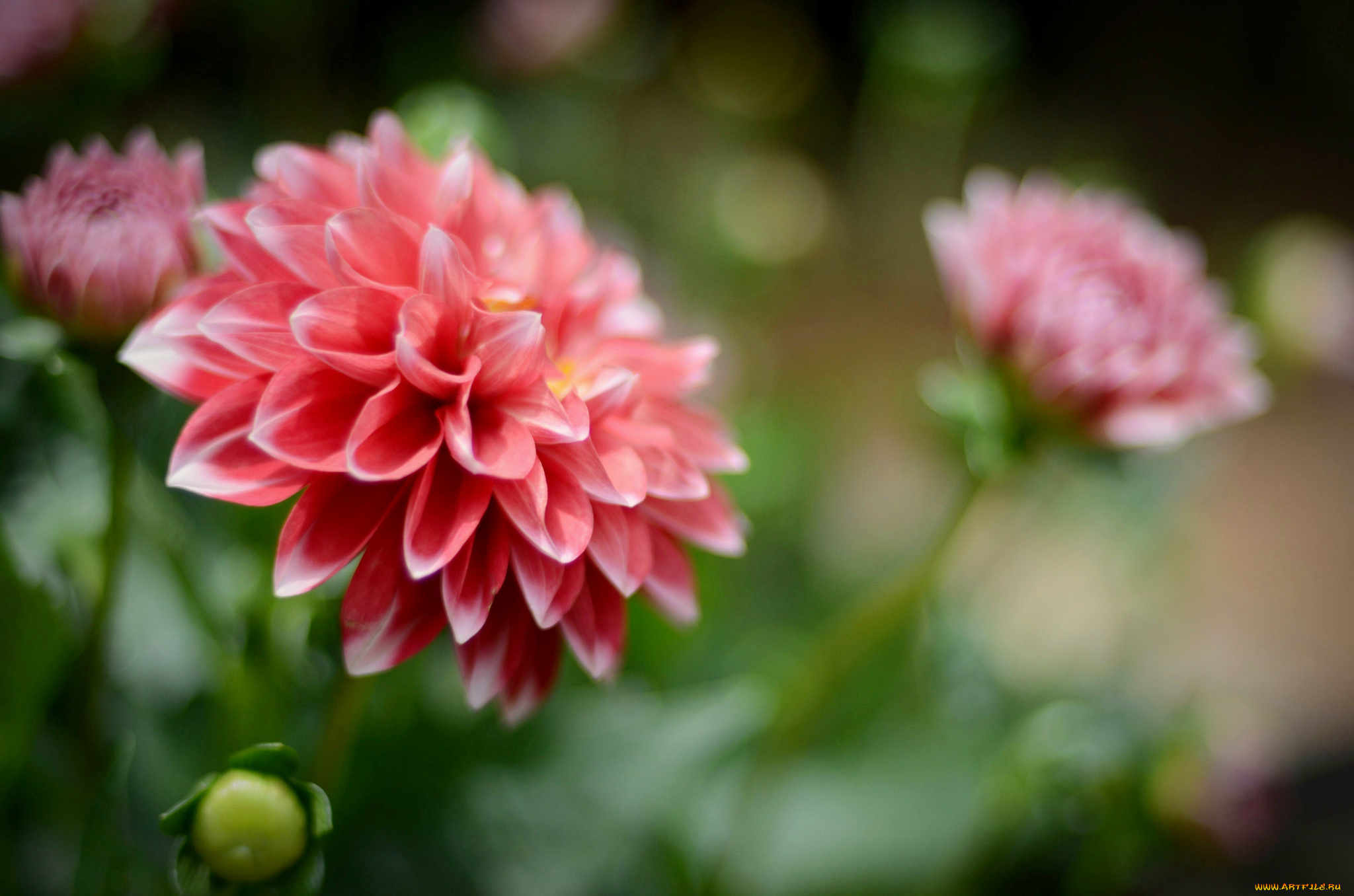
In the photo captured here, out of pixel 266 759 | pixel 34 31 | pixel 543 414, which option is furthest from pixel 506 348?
pixel 34 31

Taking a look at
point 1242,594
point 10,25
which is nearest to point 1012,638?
point 1242,594

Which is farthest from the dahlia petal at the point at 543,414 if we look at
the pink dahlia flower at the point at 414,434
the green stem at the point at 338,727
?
the green stem at the point at 338,727

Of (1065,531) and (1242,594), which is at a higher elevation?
(1242,594)

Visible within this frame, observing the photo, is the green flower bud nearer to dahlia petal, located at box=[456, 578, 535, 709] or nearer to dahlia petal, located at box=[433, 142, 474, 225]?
dahlia petal, located at box=[456, 578, 535, 709]

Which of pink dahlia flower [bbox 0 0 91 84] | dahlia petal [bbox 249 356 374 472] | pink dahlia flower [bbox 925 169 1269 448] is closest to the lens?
dahlia petal [bbox 249 356 374 472]

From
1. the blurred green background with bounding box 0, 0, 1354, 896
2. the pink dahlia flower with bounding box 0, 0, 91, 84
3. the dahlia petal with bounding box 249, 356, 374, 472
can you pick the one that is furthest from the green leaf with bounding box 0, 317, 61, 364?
the pink dahlia flower with bounding box 0, 0, 91, 84

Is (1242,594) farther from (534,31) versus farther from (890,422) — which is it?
(534,31)

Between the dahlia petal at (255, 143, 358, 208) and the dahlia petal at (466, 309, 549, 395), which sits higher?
the dahlia petal at (466, 309, 549, 395)
